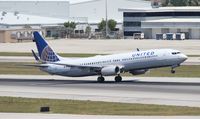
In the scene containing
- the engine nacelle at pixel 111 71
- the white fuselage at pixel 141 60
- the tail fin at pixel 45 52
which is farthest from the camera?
the tail fin at pixel 45 52

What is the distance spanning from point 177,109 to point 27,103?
11.4m

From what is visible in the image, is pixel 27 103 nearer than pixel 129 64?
Yes

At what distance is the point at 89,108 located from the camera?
4734 cm

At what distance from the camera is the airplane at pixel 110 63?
70438mm

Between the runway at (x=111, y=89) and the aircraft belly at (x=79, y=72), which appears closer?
the runway at (x=111, y=89)

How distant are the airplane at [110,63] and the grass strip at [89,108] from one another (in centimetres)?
1839

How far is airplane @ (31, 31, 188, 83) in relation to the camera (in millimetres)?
70438

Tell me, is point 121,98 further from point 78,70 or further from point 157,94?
point 78,70

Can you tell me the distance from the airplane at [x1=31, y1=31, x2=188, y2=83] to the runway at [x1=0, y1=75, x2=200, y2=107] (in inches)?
42.0

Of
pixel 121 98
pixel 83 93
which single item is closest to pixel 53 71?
pixel 83 93

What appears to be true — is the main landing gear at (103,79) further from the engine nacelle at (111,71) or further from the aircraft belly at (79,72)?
the aircraft belly at (79,72)

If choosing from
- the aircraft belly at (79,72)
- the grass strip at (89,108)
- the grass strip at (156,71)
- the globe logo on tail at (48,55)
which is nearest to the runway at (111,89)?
the aircraft belly at (79,72)

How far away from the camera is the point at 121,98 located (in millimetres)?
54625

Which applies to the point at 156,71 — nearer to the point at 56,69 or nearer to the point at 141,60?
the point at 141,60
